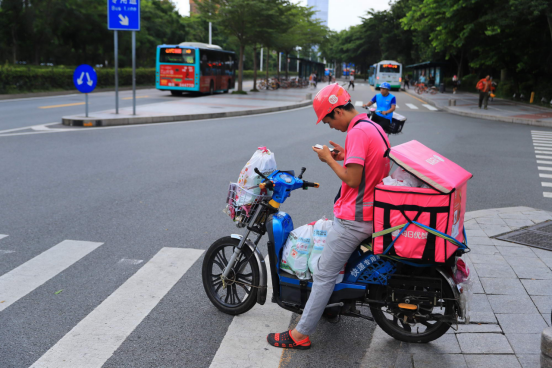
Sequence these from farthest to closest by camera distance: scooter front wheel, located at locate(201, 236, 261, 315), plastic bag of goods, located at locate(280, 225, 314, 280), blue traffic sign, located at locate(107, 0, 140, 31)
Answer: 1. blue traffic sign, located at locate(107, 0, 140, 31)
2. scooter front wheel, located at locate(201, 236, 261, 315)
3. plastic bag of goods, located at locate(280, 225, 314, 280)

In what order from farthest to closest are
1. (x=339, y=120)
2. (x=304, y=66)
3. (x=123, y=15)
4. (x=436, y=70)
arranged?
1. (x=436, y=70)
2. (x=304, y=66)
3. (x=123, y=15)
4. (x=339, y=120)

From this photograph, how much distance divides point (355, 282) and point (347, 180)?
0.77 m

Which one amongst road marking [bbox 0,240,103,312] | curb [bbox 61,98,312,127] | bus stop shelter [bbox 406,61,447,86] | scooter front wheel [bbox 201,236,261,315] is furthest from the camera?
bus stop shelter [bbox 406,61,447,86]

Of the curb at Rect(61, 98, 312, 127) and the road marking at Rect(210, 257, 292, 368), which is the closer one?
the road marking at Rect(210, 257, 292, 368)

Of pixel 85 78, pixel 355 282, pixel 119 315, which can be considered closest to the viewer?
pixel 355 282

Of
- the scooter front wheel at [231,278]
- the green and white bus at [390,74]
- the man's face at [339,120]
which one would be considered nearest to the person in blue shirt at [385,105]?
the scooter front wheel at [231,278]

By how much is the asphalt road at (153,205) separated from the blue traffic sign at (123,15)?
3589 mm

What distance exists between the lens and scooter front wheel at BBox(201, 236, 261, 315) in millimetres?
3975

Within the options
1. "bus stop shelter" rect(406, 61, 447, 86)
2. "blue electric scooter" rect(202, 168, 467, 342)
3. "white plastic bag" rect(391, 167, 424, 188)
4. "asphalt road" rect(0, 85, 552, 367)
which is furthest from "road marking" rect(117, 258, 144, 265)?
"bus stop shelter" rect(406, 61, 447, 86)

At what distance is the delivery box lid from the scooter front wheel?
4.61ft

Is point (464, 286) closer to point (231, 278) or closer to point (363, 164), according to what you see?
point (363, 164)

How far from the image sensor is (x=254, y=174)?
3656mm

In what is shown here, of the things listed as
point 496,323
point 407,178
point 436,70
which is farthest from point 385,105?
point 436,70

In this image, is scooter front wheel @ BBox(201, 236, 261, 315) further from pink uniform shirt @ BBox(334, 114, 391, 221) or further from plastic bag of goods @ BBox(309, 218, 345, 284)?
pink uniform shirt @ BBox(334, 114, 391, 221)
